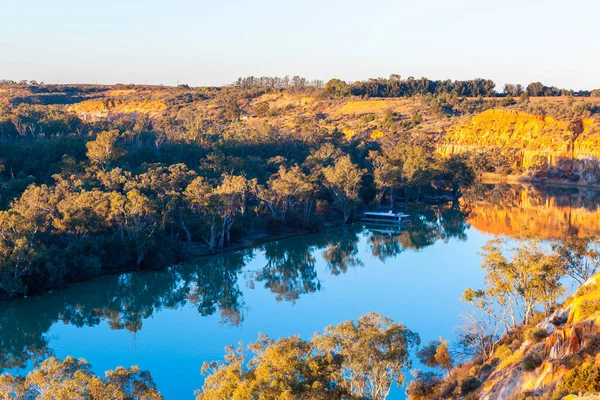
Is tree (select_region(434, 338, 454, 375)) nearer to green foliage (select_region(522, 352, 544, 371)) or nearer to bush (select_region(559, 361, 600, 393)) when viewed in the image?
green foliage (select_region(522, 352, 544, 371))

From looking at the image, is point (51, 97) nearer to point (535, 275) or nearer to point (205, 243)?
point (205, 243)

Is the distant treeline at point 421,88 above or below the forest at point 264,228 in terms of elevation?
above

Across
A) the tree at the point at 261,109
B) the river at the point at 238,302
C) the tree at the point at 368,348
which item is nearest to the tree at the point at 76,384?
the tree at the point at 368,348

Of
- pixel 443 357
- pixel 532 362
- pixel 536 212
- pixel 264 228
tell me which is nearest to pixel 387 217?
pixel 264 228

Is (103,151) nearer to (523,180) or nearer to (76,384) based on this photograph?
(76,384)

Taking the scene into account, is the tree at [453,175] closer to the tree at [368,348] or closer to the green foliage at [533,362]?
the green foliage at [533,362]

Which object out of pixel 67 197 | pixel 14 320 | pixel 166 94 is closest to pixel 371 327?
pixel 14 320
